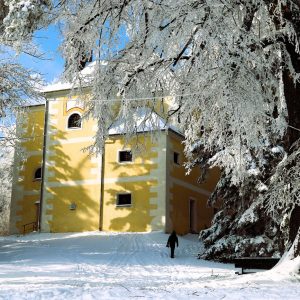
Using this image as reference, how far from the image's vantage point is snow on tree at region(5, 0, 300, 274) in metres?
9.19

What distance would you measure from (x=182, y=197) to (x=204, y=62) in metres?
17.7

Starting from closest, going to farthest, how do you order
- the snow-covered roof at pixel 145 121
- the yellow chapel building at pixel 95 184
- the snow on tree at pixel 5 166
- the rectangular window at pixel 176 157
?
the snow-covered roof at pixel 145 121 < the snow on tree at pixel 5 166 < the yellow chapel building at pixel 95 184 < the rectangular window at pixel 176 157

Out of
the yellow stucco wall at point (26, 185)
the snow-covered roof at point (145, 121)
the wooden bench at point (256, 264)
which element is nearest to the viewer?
the snow-covered roof at point (145, 121)

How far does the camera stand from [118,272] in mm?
14617

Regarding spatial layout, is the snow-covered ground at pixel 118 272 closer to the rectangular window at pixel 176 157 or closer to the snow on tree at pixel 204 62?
the snow on tree at pixel 204 62

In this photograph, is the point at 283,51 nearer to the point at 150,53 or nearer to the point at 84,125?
the point at 150,53

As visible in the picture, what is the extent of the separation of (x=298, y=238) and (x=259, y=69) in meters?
3.13

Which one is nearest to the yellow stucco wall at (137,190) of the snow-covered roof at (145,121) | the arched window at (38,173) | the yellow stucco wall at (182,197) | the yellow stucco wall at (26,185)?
the yellow stucco wall at (182,197)

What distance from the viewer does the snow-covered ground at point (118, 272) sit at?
25.6 feet

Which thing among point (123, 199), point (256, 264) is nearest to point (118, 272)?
point (256, 264)

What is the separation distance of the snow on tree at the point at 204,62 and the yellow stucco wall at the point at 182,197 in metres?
12.8

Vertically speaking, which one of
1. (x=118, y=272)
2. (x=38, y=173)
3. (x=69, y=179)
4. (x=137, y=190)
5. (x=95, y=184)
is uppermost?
(x=38, y=173)

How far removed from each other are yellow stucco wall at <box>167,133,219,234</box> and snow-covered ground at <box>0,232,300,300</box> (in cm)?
92

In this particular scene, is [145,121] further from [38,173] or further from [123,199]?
[38,173]
